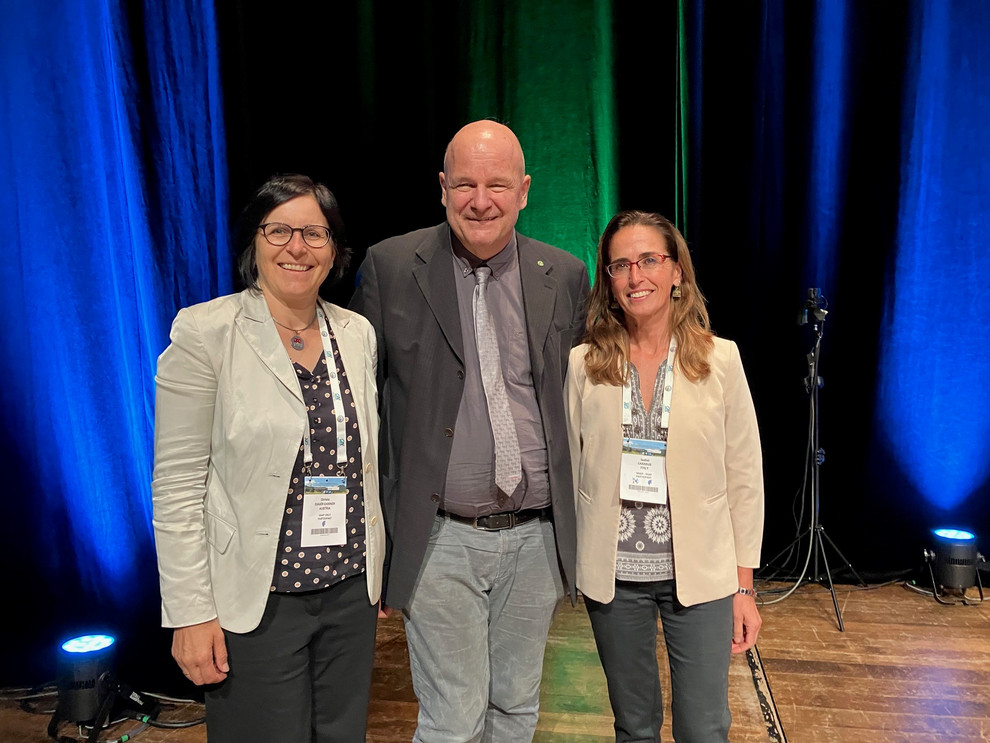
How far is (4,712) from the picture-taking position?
2805 mm

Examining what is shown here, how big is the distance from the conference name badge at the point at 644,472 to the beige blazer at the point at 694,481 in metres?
0.02

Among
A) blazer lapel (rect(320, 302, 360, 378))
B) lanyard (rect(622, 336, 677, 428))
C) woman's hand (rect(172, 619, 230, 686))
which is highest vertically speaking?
blazer lapel (rect(320, 302, 360, 378))

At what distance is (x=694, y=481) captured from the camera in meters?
1.68

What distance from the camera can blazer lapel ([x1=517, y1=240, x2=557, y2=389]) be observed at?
1775 mm

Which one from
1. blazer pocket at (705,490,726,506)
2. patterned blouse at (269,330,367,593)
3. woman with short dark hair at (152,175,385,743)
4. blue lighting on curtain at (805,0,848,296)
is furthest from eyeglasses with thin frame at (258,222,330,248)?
blue lighting on curtain at (805,0,848,296)

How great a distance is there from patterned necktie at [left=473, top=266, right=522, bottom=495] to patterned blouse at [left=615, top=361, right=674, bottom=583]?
0.27 meters

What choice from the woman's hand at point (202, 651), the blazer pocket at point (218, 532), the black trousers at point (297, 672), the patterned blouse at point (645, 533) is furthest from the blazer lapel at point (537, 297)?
the woman's hand at point (202, 651)

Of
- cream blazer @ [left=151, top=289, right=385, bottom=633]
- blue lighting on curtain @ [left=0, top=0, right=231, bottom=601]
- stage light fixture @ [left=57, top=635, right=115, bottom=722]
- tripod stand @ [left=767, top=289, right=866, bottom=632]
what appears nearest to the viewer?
cream blazer @ [left=151, top=289, right=385, bottom=633]

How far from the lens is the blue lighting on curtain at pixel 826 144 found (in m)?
3.85

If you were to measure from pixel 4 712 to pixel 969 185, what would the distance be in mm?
5185

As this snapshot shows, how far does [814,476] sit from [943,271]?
4.52 ft

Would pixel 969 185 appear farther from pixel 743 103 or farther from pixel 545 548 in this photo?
pixel 545 548

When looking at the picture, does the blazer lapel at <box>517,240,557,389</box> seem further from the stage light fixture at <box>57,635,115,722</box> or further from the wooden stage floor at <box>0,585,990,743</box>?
the stage light fixture at <box>57,635,115,722</box>

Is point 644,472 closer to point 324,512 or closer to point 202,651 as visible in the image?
point 324,512
